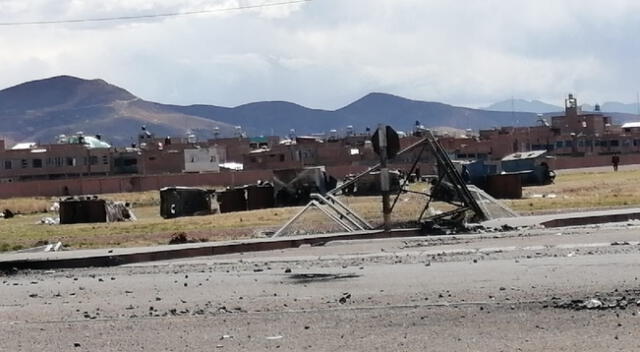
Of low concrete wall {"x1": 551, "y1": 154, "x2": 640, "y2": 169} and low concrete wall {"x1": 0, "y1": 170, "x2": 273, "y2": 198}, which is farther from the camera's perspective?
low concrete wall {"x1": 551, "y1": 154, "x2": 640, "y2": 169}

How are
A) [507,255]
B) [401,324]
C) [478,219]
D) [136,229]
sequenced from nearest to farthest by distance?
[401,324], [507,255], [478,219], [136,229]

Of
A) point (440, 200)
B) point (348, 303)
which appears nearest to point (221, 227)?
point (440, 200)

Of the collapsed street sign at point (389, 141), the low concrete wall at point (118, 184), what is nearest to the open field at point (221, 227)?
the collapsed street sign at point (389, 141)

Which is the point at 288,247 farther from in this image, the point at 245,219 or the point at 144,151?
the point at 144,151

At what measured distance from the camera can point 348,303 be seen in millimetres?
13008

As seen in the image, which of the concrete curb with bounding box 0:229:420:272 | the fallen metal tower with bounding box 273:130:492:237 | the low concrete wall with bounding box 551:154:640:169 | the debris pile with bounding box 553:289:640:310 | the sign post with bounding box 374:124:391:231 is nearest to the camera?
the debris pile with bounding box 553:289:640:310

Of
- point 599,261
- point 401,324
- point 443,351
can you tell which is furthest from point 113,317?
point 599,261

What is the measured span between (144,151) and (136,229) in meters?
132

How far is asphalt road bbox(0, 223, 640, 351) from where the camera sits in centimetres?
1024

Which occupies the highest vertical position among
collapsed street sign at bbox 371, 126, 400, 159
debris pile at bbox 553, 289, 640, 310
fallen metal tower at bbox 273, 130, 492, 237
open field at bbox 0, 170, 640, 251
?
collapsed street sign at bbox 371, 126, 400, 159

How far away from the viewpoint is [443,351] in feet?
30.9

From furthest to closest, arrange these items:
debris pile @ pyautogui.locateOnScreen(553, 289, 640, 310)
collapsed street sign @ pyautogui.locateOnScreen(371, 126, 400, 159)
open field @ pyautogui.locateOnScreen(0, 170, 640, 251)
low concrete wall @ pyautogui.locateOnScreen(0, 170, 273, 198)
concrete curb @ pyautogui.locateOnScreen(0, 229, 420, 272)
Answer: low concrete wall @ pyautogui.locateOnScreen(0, 170, 273, 198)
open field @ pyautogui.locateOnScreen(0, 170, 640, 251)
collapsed street sign @ pyautogui.locateOnScreen(371, 126, 400, 159)
concrete curb @ pyautogui.locateOnScreen(0, 229, 420, 272)
debris pile @ pyautogui.locateOnScreen(553, 289, 640, 310)

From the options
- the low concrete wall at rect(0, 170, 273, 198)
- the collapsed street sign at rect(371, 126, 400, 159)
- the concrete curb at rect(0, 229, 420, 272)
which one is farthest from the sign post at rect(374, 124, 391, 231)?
the low concrete wall at rect(0, 170, 273, 198)

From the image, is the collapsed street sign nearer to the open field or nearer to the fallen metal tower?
the fallen metal tower
